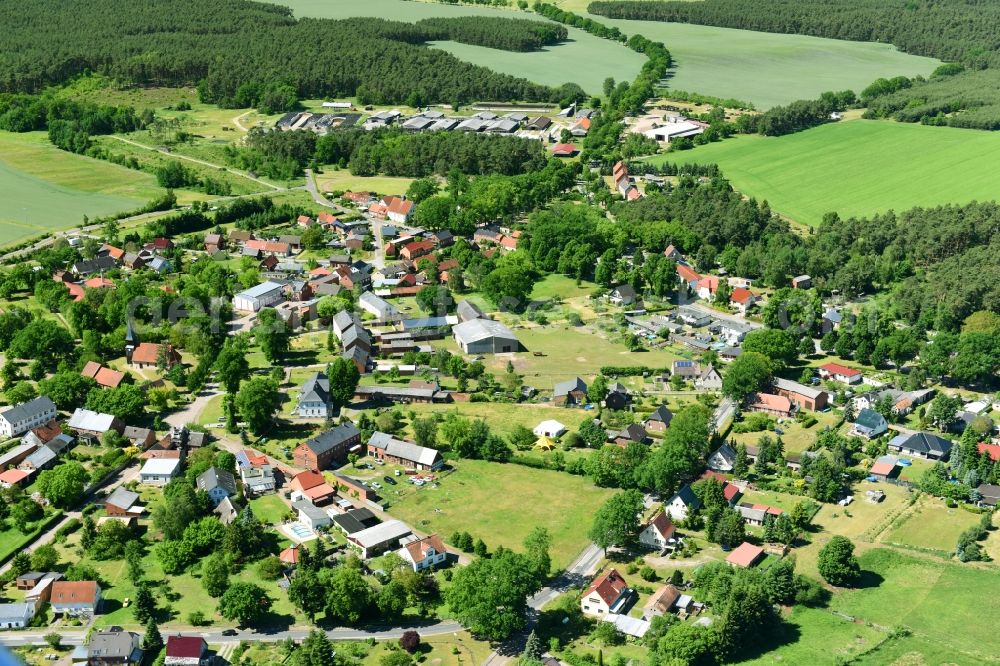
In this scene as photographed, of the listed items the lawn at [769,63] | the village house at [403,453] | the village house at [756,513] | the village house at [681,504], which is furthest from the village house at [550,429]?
the lawn at [769,63]

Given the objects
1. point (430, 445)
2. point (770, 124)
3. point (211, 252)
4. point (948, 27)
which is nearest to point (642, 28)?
point (948, 27)

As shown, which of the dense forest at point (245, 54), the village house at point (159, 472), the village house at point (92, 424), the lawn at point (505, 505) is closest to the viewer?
the lawn at point (505, 505)

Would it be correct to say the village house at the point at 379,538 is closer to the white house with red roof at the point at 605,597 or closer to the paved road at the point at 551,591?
the paved road at the point at 551,591

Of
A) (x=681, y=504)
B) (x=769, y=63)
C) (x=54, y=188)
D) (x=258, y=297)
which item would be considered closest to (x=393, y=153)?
(x=54, y=188)

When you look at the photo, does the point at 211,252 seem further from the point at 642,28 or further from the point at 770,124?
the point at 642,28

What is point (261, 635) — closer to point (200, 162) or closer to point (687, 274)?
point (687, 274)
